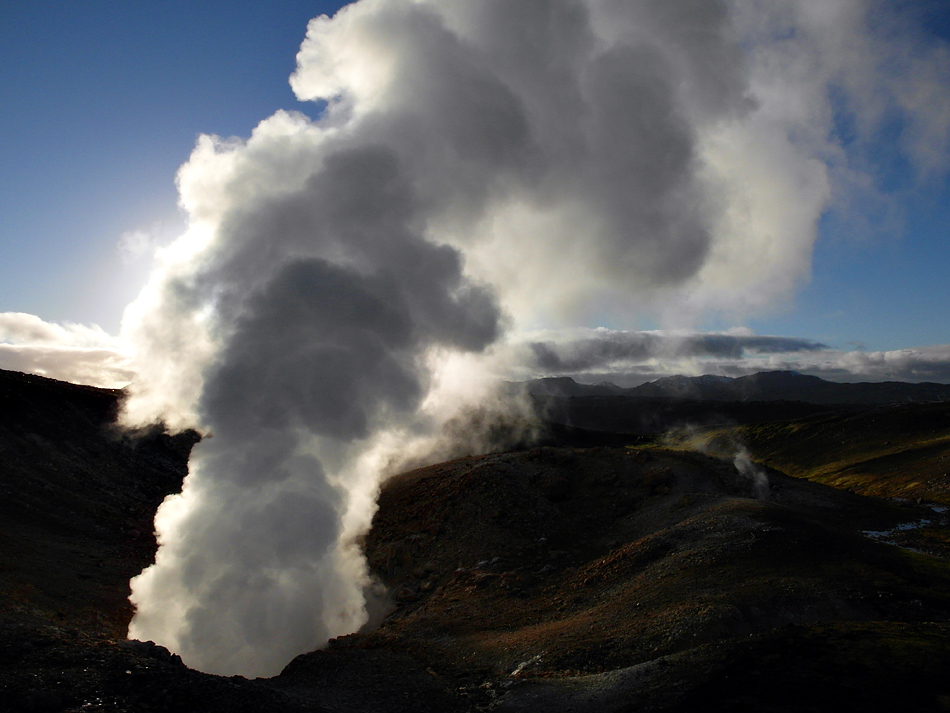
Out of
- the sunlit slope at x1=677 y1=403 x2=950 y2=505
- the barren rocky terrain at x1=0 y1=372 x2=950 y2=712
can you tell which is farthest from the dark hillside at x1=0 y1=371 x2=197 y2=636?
the sunlit slope at x1=677 y1=403 x2=950 y2=505

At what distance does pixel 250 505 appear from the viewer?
78.8 ft

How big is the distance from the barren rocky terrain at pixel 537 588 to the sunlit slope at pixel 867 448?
33019mm

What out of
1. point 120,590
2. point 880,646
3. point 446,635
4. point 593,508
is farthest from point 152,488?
point 880,646

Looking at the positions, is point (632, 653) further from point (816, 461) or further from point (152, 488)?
point (816, 461)

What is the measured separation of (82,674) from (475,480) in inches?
1163

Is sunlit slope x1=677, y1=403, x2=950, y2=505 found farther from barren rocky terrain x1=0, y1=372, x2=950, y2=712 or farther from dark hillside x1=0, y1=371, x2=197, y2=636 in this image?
dark hillside x1=0, y1=371, x2=197, y2=636

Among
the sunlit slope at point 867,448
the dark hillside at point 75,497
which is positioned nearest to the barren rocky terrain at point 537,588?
the dark hillside at point 75,497

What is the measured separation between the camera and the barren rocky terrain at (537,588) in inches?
564

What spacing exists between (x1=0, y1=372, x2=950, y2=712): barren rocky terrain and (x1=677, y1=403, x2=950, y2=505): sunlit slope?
33019 mm

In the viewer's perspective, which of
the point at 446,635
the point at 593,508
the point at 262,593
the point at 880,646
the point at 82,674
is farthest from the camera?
the point at 593,508

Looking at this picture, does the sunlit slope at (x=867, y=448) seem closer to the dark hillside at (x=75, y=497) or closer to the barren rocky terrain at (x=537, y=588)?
the barren rocky terrain at (x=537, y=588)

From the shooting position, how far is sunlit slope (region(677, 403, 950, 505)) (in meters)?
80.5

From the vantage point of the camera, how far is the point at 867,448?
12188 cm

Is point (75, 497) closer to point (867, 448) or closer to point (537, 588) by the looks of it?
point (537, 588)
